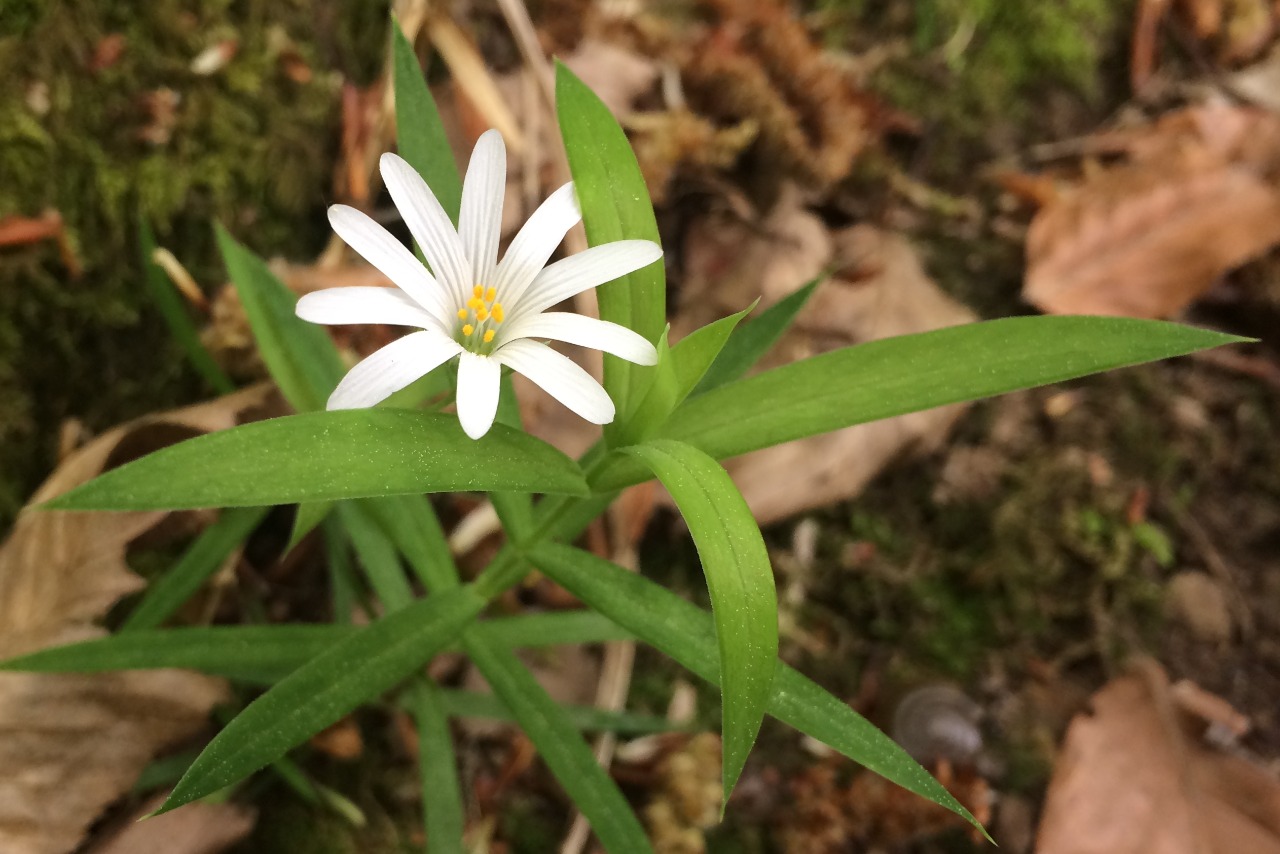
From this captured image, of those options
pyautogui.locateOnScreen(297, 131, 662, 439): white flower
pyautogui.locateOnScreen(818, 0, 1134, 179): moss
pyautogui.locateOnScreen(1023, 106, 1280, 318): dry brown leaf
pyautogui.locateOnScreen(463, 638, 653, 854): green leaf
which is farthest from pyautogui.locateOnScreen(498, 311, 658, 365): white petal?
pyautogui.locateOnScreen(818, 0, 1134, 179): moss

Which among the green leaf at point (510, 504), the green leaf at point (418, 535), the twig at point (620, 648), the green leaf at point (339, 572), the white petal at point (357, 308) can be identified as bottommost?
the twig at point (620, 648)

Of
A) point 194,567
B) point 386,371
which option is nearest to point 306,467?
point 386,371

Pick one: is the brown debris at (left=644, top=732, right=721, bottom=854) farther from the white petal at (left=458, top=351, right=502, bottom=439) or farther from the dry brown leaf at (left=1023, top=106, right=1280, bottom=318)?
the dry brown leaf at (left=1023, top=106, right=1280, bottom=318)

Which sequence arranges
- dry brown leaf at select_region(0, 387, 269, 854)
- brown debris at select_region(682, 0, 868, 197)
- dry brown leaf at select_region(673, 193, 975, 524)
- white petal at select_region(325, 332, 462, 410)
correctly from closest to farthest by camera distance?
1. white petal at select_region(325, 332, 462, 410)
2. dry brown leaf at select_region(0, 387, 269, 854)
3. dry brown leaf at select_region(673, 193, 975, 524)
4. brown debris at select_region(682, 0, 868, 197)

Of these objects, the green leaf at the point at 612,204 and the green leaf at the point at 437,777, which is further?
the green leaf at the point at 437,777

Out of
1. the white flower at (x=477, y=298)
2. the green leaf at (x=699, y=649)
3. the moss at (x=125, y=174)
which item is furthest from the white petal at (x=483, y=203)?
the moss at (x=125, y=174)

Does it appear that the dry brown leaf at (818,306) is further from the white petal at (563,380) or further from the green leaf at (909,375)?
the white petal at (563,380)

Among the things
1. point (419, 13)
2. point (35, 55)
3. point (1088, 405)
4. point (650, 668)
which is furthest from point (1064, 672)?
point (35, 55)
